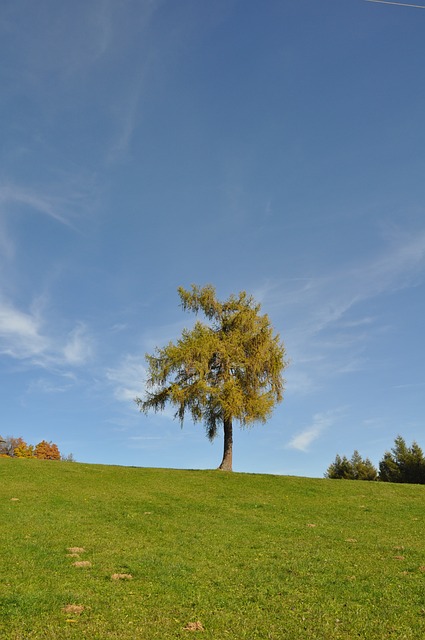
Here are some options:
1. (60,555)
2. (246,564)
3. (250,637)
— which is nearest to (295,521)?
(246,564)

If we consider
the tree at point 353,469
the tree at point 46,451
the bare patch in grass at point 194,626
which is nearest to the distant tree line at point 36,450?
the tree at point 46,451

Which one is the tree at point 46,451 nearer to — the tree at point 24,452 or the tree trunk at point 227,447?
the tree at point 24,452

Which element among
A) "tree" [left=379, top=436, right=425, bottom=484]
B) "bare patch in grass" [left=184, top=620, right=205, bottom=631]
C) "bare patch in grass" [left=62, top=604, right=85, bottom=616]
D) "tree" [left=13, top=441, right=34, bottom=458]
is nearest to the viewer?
"bare patch in grass" [left=184, top=620, right=205, bottom=631]

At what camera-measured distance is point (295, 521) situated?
21.8 m

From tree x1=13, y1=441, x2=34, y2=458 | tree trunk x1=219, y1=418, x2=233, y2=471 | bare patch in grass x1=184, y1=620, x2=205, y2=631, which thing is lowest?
bare patch in grass x1=184, y1=620, x2=205, y2=631

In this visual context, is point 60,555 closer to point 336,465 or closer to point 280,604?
point 280,604

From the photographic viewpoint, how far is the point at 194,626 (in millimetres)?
8734

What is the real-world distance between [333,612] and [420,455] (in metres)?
73.1

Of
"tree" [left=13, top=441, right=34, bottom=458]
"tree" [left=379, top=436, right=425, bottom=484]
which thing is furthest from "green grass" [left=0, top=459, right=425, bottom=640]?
"tree" [left=13, top=441, right=34, bottom=458]

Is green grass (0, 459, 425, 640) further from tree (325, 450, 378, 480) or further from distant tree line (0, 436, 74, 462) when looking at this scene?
distant tree line (0, 436, 74, 462)

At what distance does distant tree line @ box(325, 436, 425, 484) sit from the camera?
70.4 meters

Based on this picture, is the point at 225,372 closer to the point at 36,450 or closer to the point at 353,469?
the point at 353,469

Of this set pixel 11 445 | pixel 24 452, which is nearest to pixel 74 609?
pixel 24 452

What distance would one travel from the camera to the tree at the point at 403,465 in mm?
69688
